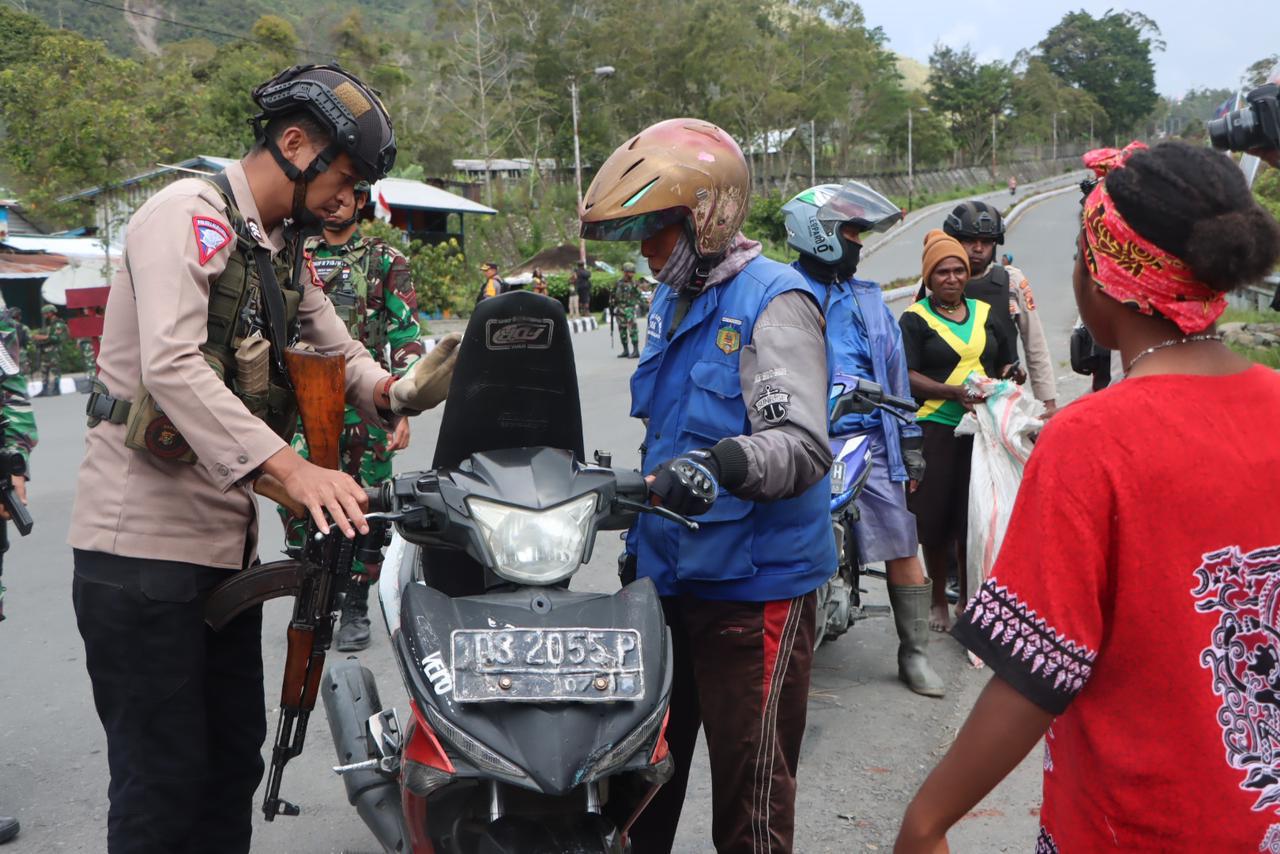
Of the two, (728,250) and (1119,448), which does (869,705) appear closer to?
(728,250)

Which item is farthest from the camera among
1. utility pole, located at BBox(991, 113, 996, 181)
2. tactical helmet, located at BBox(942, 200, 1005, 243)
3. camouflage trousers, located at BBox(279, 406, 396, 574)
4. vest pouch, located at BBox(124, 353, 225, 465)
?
utility pole, located at BBox(991, 113, 996, 181)

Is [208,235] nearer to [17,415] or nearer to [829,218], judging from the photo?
[17,415]

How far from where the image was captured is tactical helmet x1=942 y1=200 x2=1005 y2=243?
20.0 ft

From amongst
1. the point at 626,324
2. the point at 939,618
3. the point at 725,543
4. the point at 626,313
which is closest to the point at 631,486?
the point at 725,543

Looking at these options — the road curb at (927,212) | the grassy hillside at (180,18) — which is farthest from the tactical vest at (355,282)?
the grassy hillside at (180,18)

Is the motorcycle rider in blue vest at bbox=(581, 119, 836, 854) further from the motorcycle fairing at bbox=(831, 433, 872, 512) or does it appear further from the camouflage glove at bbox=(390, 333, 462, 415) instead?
the motorcycle fairing at bbox=(831, 433, 872, 512)

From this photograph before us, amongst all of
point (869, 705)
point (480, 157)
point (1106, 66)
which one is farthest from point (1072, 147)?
point (869, 705)

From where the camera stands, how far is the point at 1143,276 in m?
1.66

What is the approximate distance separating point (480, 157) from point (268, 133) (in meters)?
60.1

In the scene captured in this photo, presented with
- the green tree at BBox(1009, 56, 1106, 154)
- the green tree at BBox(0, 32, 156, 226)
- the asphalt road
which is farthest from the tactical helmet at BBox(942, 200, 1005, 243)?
the green tree at BBox(1009, 56, 1106, 154)

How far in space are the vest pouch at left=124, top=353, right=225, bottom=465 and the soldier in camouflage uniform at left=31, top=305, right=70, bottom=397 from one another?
48.1ft

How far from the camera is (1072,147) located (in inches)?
4213

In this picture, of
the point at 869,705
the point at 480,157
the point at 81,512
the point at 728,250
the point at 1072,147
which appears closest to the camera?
the point at 81,512

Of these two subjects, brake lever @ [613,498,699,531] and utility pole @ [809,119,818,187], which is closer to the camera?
brake lever @ [613,498,699,531]
